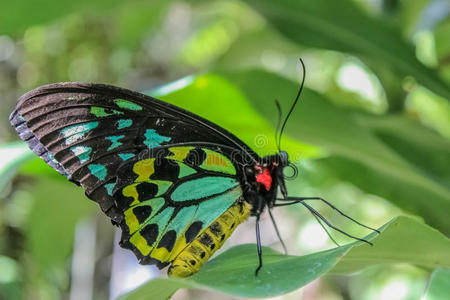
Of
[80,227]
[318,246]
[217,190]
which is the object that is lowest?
[217,190]

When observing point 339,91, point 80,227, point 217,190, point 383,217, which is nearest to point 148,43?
point 80,227

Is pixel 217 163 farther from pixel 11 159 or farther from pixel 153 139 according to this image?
pixel 11 159

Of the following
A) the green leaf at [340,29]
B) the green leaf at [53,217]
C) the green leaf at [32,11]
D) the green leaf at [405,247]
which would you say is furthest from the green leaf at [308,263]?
the green leaf at [53,217]

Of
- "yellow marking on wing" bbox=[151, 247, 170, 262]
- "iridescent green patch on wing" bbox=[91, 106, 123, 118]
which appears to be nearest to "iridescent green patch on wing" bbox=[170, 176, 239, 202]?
"yellow marking on wing" bbox=[151, 247, 170, 262]

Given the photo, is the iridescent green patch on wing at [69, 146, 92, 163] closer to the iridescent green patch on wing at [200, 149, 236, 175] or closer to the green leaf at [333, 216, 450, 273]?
the iridescent green patch on wing at [200, 149, 236, 175]

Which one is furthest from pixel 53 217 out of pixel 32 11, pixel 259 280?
pixel 259 280

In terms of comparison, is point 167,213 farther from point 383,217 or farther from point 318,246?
point 383,217
